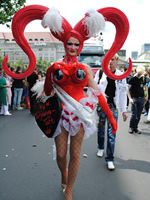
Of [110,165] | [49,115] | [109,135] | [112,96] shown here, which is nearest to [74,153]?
[49,115]

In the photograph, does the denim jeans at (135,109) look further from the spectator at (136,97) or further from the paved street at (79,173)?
the paved street at (79,173)

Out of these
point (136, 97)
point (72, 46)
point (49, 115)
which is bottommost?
point (136, 97)

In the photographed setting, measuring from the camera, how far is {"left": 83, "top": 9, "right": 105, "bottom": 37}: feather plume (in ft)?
6.24

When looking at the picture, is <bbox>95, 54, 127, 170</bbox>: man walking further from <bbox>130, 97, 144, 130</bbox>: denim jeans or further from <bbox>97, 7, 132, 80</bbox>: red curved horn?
<bbox>130, 97, 144, 130</bbox>: denim jeans

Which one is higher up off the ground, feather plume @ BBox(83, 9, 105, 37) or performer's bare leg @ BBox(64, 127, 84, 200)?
feather plume @ BBox(83, 9, 105, 37)

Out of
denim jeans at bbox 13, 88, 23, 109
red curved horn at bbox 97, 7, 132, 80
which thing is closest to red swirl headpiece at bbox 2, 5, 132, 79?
red curved horn at bbox 97, 7, 132, 80

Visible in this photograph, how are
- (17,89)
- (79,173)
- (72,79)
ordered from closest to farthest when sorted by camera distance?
(72,79)
(79,173)
(17,89)

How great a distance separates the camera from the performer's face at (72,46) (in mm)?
1971

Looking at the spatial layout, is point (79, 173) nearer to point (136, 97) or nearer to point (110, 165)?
point (110, 165)

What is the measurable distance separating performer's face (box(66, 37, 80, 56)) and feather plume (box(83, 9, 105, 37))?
19 centimetres

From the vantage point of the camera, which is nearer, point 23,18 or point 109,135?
point 23,18

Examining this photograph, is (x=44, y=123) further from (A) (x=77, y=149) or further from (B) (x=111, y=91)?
(B) (x=111, y=91)

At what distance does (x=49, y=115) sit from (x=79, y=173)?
1.34m

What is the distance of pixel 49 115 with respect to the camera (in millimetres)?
1981
